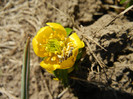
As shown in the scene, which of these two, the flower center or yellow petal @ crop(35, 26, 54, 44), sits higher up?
yellow petal @ crop(35, 26, 54, 44)

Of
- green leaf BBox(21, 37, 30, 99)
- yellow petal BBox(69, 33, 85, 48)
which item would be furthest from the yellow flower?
green leaf BBox(21, 37, 30, 99)

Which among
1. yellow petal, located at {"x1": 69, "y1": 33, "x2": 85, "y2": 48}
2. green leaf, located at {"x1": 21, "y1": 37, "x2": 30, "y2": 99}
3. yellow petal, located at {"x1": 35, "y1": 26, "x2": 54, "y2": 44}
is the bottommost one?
green leaf, located at {"x1": 21, "y1": 37, "x2": 30, "y2": 99}

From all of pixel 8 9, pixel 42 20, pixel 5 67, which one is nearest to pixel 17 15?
pixel 8 9

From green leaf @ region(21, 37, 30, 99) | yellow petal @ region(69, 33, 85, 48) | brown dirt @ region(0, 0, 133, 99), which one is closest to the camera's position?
green leaf @ region(21, 37, 30, 99)

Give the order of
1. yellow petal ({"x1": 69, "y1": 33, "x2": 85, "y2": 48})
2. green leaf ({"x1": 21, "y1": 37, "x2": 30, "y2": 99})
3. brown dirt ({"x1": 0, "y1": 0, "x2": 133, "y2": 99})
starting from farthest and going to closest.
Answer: brown dirt ({"x1": 0, "y1": 0, "x2": 133, "y2": 99}) → yellow petal ({"x1": 69, "y1": 33, "x2": 85, "y2": 48}) → green leaf ({"x1": 21, "y1": 37, "x2": 30, "y2": 99})

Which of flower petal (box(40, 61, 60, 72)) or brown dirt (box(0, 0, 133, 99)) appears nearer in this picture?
flower petal (box(40, 61, 60, 72))

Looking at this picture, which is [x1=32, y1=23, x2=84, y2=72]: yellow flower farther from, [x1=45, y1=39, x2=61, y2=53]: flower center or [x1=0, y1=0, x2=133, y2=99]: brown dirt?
[x1=0, y1=0, x2=133, y2=99]: brown dirt

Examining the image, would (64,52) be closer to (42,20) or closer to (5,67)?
(42,20)
